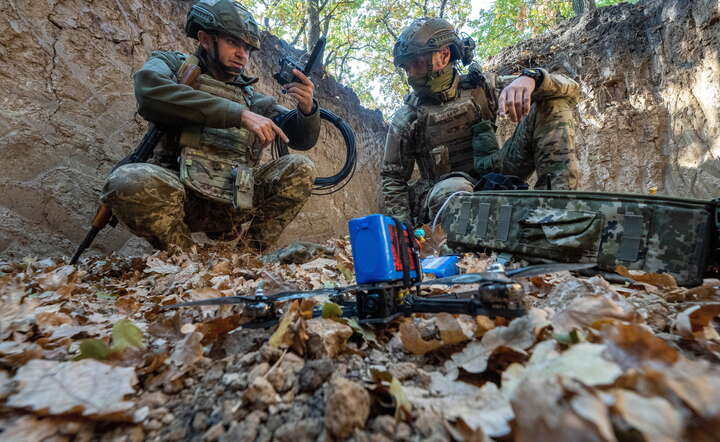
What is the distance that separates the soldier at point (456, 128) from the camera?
2229 millimetres

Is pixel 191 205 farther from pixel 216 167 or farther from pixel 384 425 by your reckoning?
pixel 384 425

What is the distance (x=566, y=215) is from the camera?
1376 millimetres

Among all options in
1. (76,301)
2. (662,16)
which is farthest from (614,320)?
(662,16)

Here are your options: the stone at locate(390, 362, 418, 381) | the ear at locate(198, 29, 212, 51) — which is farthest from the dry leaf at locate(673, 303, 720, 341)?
the ear at locate(198, 29, 212, 51)

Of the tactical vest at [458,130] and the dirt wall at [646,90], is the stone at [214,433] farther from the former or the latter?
the dirt wall at [646,90]

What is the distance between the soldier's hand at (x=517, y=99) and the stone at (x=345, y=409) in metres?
2.09

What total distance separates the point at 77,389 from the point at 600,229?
162 centimetres

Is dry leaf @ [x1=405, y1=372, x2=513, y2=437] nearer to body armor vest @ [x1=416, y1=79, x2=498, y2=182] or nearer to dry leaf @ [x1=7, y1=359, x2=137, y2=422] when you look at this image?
dry leaf @ [x1=7, y1=359, x2=137, y2=422]

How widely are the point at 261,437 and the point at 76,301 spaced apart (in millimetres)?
1186

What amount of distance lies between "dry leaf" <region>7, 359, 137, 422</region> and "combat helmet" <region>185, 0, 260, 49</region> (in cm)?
245

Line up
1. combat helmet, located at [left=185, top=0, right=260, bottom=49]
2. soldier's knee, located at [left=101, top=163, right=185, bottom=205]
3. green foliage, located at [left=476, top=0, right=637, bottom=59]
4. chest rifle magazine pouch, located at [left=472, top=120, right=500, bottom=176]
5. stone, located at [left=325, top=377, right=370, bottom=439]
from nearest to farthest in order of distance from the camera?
stone, located at [left=325, top=377, right=370, bottom=439] → soldier's knee, located at [left=101, top=163, right=185, bottom=205] → combat helmet, located at [left=185, top=0, right=260, bottom=49] → chest rifle magazine pouch, located at [left=472, top=120, right=500, bottom=176] → green foliage, located at [left=476, top=0, right=637, bottom=59]

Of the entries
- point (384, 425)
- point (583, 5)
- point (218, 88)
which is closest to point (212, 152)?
point (218, 88)

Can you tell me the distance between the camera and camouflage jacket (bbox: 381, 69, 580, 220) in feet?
9.42

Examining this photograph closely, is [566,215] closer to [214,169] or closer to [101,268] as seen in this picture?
[214,169]
